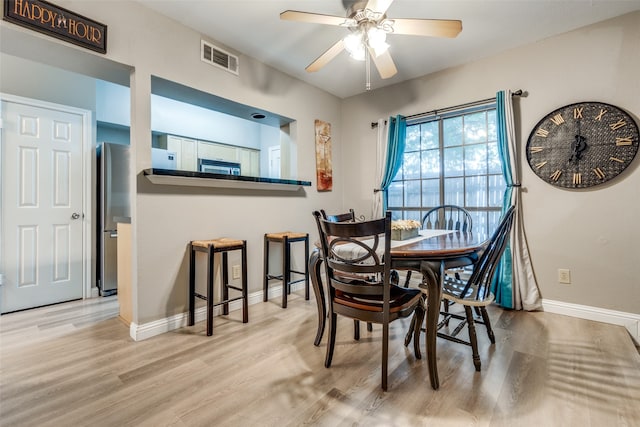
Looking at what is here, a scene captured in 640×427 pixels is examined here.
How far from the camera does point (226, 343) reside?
7.01ft

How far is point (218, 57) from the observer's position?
2.73 meters

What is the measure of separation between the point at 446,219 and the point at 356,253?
2013mm

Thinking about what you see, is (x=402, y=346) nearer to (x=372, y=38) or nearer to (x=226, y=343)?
(x=226, y=343)

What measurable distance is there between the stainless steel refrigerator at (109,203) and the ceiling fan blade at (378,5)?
2.99 m

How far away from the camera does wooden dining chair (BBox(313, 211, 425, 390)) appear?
1513mm

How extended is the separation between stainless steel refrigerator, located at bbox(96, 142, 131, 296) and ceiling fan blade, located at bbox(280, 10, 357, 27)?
2548mm

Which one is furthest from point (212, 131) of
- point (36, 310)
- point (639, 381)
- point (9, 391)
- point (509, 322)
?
point (639, 381)

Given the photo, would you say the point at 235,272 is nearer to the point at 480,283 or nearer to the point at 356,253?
the point at 356,253

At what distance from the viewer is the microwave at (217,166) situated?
185 inches

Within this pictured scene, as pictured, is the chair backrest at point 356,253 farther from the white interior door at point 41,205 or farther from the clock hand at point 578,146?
the white interior door at point 41,205

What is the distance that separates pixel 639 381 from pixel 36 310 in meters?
4.64

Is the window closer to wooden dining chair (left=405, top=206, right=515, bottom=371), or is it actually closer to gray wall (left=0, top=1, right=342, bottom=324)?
wooden dining chair (left=405, top=206, right=515, bottom=371)

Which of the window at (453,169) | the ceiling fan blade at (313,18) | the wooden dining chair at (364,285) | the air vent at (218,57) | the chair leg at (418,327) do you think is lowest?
the chair leg at (418,327)

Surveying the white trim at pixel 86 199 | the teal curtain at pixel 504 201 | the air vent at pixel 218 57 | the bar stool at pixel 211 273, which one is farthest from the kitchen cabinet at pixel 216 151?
the teal curtain at pixel 504 201
